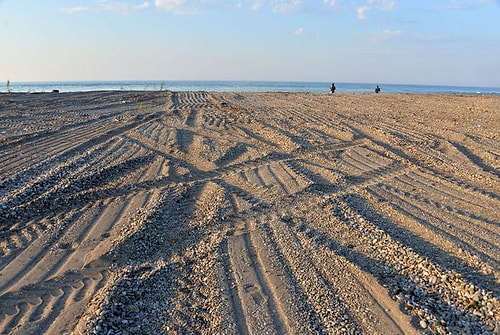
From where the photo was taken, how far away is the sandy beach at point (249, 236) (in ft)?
13.1

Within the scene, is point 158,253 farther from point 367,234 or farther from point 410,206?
point 410,206

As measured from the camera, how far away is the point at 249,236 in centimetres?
567

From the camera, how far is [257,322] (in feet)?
12.8

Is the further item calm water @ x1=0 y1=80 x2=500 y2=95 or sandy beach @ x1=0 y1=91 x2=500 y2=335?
calm water @ x1=0 y1=80 x2=500 y2=95

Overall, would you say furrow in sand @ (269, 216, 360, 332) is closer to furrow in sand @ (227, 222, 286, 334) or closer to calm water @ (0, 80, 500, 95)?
furrow in sand @ (227, 222, 286, 334)

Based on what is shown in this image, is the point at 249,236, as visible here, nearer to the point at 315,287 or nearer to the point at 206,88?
the point at 315,287

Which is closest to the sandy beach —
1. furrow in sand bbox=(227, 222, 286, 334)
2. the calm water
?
furrow in sand bbox=(227, 222, 286, 334)

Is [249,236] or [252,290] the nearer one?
[252,290]

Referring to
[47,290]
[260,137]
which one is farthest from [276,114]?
[47,290]

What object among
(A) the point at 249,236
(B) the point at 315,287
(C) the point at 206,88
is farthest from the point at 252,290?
(C) the point at 206,88

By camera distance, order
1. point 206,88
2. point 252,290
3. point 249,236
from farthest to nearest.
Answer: point 206,88 → point 249,236 → point 252,290

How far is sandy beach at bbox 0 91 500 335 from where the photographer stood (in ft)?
13.1

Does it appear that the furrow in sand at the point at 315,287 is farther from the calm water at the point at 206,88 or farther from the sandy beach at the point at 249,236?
the calm water at the point at 206,88

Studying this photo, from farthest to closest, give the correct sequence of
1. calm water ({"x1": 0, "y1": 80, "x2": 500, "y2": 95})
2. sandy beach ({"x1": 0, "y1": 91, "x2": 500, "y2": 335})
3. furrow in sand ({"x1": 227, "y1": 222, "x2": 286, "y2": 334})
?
calm water ({"x1": 0, "y1": 80, "x2": 500, "y2": 95}) → sandy beach ({"x1": 0, "y1": 91, "x2": 500, "y2": 335}) → furrow in sand ({"x1": 227, "y1": 222, "x2": 286, "y2": 334})
